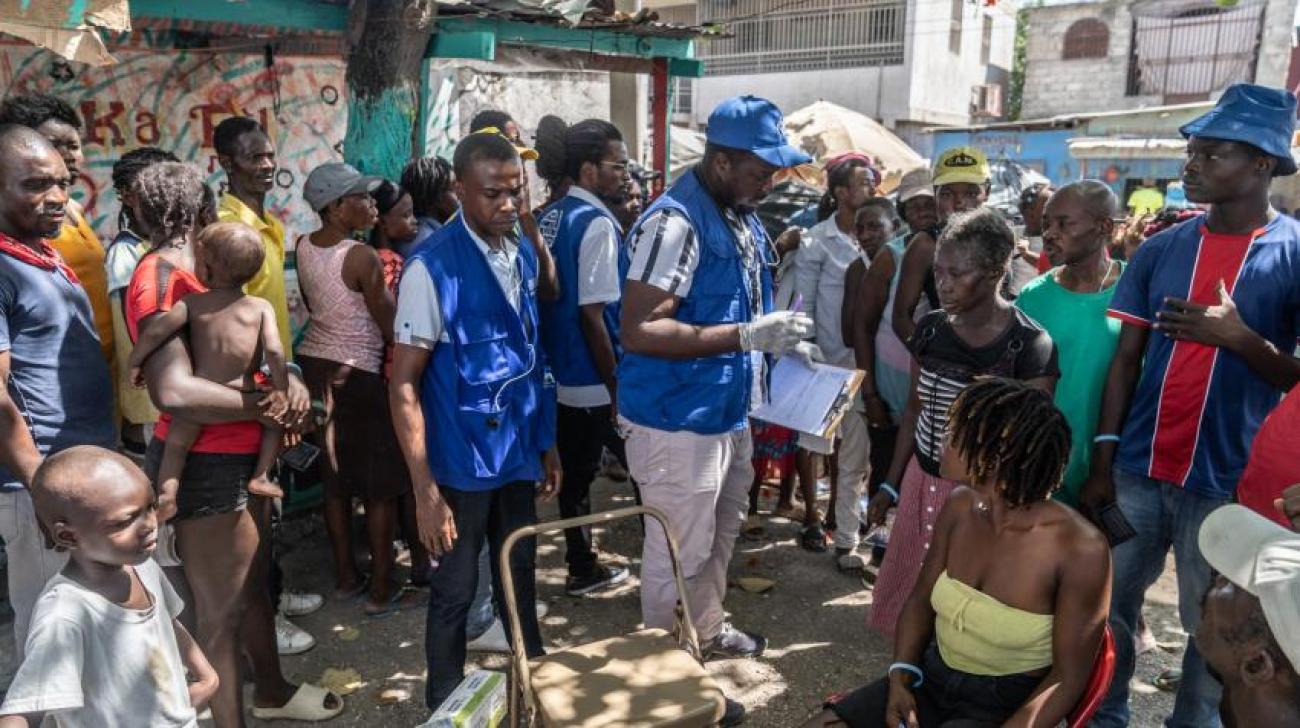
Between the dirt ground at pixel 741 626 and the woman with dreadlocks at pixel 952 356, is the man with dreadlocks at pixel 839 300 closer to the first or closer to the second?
the dirt ground at pixel 741 626

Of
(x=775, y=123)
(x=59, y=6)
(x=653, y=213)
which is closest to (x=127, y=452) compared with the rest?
(x=59, y=6)

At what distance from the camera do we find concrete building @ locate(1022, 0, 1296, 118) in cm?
2225

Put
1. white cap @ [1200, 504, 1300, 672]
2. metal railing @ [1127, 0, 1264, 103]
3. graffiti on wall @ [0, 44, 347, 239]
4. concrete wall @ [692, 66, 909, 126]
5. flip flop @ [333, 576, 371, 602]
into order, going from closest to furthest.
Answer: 1. white cap @ [1200, 504, 1300, 672]
2. flip flop @ [333, 576, 371, 602]
3. graffiti on wall @ [0, 44, 347, 239]
4. metal railing @ [1127, 0, 1264, 103]
5. concrete wall @ [692, 66, 909, 126]

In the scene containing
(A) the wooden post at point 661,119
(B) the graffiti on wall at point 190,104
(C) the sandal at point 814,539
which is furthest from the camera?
(A) the wooden post at point 661,119

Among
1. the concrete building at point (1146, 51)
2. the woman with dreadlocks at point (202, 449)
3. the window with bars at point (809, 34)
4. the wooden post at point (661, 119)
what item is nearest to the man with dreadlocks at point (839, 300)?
the wooden post at point (661, 119)

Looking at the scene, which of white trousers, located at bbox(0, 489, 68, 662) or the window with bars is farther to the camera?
the window with bars

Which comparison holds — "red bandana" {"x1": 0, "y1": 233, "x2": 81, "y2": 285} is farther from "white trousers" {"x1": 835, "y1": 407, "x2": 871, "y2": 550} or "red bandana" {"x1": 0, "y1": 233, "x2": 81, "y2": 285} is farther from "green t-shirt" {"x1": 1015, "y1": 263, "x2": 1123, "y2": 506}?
"white trousers" {"x1": 835, "y1": 407, "x2": 871, "y2": 550}

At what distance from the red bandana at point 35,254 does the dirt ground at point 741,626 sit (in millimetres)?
1834

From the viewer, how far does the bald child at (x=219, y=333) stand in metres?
2.67

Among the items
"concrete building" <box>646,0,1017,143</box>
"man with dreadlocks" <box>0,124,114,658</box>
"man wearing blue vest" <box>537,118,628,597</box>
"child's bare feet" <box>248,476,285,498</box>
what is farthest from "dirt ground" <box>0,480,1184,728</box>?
"concrete building" <box>646,0,1017,143</box>

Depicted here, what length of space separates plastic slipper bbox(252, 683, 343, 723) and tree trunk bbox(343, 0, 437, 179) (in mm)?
2535

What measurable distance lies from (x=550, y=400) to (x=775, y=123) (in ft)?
4.21

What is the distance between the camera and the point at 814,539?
494 cm

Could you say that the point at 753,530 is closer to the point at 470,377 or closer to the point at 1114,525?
the point at 1114,525
